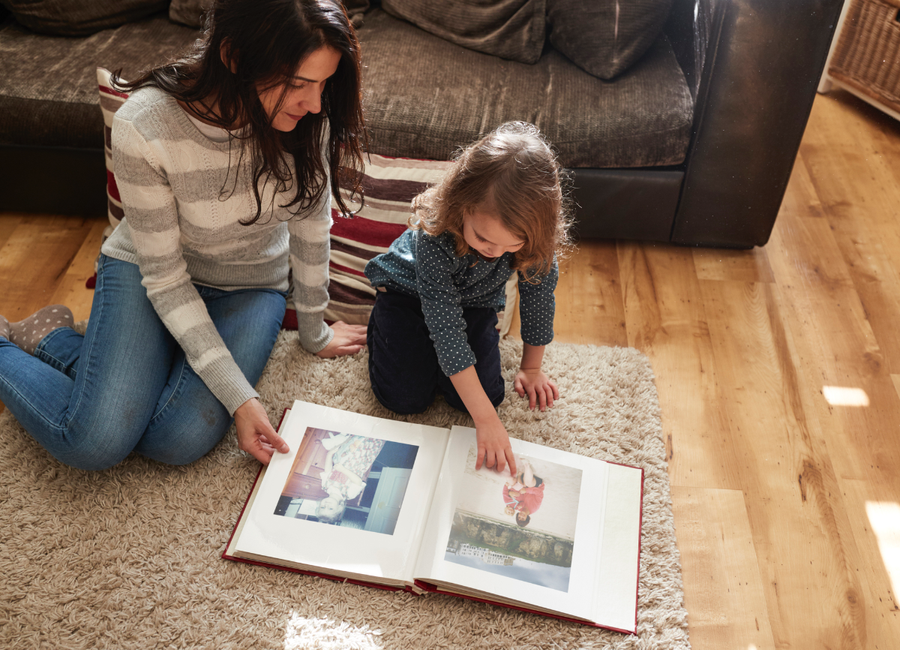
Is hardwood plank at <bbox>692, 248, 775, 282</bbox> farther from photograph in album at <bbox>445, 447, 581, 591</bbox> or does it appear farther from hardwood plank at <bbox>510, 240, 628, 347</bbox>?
photograph in album at <bbox>445, 447, 581, 591</bbox>

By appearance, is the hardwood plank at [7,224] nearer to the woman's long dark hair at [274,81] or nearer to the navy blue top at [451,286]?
the woman's long dark hair at [274,81]

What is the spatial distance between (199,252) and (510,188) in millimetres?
586

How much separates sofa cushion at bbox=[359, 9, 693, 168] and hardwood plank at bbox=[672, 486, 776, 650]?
Result: 2.52 ft

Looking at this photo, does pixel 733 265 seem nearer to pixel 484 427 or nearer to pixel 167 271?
pixel 484 427

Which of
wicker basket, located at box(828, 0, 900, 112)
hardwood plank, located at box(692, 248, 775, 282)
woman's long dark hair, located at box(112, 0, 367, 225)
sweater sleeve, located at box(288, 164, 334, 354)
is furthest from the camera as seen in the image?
wicker basket, located at box(828, 0, 900, 112)

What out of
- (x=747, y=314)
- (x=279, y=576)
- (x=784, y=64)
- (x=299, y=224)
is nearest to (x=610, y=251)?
(x=747, y=314)

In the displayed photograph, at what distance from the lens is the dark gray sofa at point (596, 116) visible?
145cm

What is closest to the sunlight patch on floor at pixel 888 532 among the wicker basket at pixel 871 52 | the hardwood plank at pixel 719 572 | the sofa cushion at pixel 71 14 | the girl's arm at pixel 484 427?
the hardwood plank at pixel 719 572

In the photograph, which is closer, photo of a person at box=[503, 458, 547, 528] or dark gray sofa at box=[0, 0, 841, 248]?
photo of a person at box=[503, 458, 547, 528]

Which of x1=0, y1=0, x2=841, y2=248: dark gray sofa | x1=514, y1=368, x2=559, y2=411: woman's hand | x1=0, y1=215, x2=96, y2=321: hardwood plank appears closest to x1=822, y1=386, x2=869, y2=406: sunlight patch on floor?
x1=0, y1=0, x2=841, y2=248: dark gray sofa

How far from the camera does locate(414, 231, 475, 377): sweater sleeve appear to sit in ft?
3.59

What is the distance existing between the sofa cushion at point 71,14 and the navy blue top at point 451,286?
3.70ft

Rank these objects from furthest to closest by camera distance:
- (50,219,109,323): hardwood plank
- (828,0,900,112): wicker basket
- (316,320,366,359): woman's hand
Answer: (828,0,900,112): wicker basket → (50,219,109,323): hardwood plank → (316,320,366,359): woman's hand

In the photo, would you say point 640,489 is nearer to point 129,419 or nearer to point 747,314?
point 747,314
